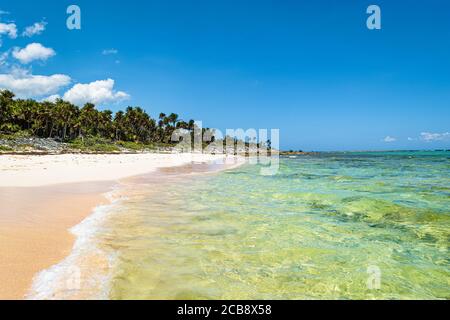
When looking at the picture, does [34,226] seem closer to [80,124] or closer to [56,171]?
[56,171]

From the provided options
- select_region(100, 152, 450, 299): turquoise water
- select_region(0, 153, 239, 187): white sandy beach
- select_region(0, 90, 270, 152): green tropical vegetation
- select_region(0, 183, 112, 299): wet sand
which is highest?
select_region(0, 90, 270, 152): green tropical vegetation

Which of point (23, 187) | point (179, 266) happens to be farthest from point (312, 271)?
point (23, 187)

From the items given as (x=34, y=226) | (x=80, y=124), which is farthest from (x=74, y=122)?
(x=34, y=226)

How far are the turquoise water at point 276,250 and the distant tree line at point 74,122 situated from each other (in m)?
73.9

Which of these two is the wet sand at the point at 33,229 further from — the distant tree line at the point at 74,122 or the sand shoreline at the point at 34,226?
the distant tree line at the point at 74,122

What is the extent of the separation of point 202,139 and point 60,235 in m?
138

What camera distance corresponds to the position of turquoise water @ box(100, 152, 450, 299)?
459 centimetres

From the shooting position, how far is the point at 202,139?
14450cm

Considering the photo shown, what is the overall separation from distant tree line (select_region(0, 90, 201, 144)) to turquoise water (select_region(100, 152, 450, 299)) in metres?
73.9

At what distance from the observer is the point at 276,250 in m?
6.33

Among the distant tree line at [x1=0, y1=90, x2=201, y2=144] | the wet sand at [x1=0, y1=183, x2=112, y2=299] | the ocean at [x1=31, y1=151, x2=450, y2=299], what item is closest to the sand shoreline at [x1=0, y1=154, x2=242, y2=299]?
the wet sand at [x1=0, y1=183, x2=112, y2=299]

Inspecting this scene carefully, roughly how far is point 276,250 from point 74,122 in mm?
87038

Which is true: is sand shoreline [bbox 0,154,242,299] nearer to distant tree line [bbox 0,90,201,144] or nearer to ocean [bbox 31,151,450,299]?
ocean [bbox 31,151,450,299]
